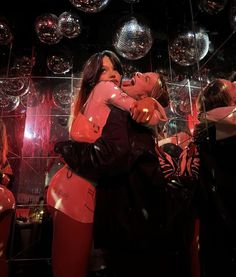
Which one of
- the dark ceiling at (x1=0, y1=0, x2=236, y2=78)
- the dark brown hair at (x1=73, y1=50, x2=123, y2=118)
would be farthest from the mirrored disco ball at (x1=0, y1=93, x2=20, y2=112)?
the dark brown hair at (x1=73, y1=50, x2=123, y2=118)

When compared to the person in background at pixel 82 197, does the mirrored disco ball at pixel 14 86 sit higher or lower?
higher

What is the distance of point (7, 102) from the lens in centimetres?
304

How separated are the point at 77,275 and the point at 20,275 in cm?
134

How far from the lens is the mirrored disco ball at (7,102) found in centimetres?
298

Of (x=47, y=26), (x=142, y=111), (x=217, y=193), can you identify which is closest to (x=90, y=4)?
(x=47, y=26)

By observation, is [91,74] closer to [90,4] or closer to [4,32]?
[90,4]

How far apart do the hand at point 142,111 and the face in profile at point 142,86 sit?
23 centimetres

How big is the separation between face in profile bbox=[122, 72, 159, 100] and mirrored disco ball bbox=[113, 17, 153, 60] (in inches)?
29.4

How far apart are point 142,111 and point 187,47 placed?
46.5 inches

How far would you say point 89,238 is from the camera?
1.28m

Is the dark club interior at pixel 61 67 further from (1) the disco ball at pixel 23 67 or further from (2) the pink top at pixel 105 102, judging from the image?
(2) the pink top at pixel 105 102

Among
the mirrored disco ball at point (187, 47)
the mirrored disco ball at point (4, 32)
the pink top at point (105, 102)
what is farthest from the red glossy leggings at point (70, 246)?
the mirrored disco ball at point (4, 32)

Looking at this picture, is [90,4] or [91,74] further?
[90,4]

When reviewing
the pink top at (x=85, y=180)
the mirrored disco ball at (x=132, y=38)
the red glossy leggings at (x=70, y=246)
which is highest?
the mirrored disco ball at (x=132, y=38)
